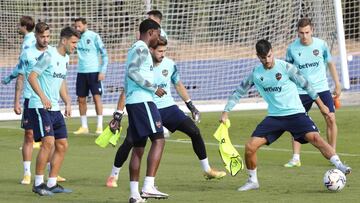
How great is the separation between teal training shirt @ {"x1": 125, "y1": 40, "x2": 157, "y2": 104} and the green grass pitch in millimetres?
1139

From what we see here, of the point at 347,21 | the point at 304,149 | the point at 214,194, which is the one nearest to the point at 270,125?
the point at 214,194

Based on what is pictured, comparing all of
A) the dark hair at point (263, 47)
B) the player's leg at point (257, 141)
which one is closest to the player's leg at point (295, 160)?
the player's leg at point (257, 141)

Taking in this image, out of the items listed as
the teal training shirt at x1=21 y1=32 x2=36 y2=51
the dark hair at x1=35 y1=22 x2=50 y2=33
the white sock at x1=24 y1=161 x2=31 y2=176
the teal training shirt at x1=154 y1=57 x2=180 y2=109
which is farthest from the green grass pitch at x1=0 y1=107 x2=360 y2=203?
the dark hair at x1=35 y1=22 x2=50 y2=33

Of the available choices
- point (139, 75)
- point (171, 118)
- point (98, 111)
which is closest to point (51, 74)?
point (139, 75)

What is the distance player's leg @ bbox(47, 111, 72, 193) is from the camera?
1258 centimetres

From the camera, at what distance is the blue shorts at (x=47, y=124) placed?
12.6 metres

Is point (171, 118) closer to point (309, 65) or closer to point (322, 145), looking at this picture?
point (322, 145)

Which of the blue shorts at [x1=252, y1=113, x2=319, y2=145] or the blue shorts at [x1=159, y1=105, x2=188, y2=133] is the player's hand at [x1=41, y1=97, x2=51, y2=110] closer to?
the blue shorts at [x1=159, y1=105, x2=188, y2=133]

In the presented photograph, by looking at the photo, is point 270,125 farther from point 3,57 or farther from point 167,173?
point 3,57

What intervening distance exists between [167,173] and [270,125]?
2.01 meters

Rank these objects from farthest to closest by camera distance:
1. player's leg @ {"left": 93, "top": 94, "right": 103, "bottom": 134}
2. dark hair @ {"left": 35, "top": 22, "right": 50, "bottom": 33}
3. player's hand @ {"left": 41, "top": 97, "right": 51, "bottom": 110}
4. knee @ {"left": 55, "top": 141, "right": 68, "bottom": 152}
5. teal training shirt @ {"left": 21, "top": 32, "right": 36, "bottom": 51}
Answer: player's leg @ {"left": 93, "top": 94, "right": 103, "bottom": 134}, teal training shirt @ {"left": 21, "top": 32, "right": 36, "bottom": 51}, dark hair @ {"left": 35, "top": 22, "right": 50, "bottom": 33}, knee @ {"left": 55, "top": 141, "right": 68, "bottom": 152}, player's hand @ {"left": 41, "top": 97, "right": 51, "bottom": 110}

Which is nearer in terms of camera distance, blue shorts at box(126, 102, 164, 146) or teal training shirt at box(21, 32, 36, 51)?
blue shorts at box(126, 102, 164, 146)

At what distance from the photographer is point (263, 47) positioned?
12.6 meters

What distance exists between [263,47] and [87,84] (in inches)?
341
